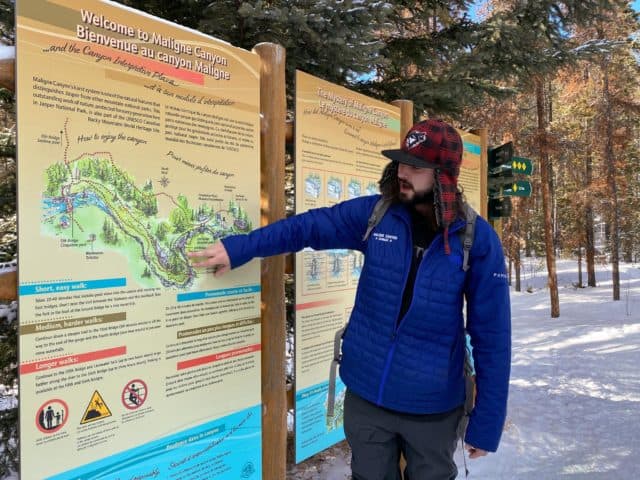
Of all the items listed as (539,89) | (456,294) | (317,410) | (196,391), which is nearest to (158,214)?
(196,391)

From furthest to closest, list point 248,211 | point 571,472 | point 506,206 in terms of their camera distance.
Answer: point 506,206 < point 571,472 < point 248,211

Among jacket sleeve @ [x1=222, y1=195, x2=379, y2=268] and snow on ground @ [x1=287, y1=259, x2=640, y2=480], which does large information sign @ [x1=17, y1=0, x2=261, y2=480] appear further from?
snow on ground @ [x1=287, y1=259, x2=640, y2=480]

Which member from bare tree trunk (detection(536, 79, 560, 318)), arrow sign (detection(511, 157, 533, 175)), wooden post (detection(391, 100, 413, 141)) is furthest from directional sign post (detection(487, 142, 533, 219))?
bare tree trunk (detection(536, 79, 560, 318))

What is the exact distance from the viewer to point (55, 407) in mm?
1911

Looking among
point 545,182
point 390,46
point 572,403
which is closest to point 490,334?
point 390,46

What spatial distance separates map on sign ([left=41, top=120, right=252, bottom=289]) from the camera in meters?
1.90

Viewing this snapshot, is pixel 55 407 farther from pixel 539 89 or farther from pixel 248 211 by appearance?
pixel 539 89

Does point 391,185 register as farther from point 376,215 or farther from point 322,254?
point 322,254

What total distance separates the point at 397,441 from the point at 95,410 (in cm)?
140

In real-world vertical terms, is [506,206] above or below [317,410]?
above

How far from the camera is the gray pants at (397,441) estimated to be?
2395mm

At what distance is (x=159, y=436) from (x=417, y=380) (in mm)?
1178

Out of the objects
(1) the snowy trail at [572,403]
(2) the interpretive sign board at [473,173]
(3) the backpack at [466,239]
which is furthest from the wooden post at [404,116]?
(1) the snowy trail at [572,403]

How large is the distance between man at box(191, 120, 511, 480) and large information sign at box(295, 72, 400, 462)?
2.22 feet
